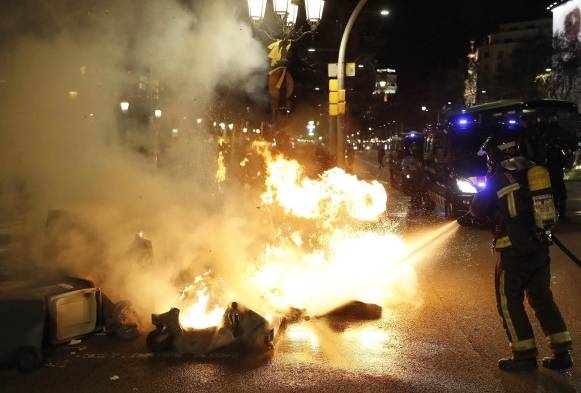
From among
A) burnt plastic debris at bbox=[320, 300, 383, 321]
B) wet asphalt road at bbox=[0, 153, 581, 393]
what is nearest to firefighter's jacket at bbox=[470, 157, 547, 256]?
wet asphalt road at bbox=[0, 153, 581, 393]

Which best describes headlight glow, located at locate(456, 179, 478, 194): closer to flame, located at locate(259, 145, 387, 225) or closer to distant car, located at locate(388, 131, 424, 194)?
distant car, located at locate(388, 131, 424, 194)

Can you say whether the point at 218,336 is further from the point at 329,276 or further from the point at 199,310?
the point at 329,276

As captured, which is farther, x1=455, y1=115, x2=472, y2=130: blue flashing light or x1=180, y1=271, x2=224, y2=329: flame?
x1=455, y1=115, x2=472, y2=130: blue flashing light

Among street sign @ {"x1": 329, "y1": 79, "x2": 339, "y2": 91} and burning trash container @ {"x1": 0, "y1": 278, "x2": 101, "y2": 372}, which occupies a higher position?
street sign @ {"x1": 329, "y1": 79, "x2": 339, "y2": 91}

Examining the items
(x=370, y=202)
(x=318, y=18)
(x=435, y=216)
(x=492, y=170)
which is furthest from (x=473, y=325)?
(x=435, y=216)

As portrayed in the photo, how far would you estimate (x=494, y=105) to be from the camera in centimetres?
1495

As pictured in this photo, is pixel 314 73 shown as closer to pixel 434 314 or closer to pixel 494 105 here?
pixel 494 105

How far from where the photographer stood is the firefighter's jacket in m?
4.61

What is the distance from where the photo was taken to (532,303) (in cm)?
471

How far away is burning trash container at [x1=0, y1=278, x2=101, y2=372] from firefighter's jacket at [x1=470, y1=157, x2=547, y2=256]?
365 cm

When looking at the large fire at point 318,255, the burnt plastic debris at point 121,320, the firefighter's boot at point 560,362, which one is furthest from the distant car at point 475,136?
the burnt plastic debris at point 121,320

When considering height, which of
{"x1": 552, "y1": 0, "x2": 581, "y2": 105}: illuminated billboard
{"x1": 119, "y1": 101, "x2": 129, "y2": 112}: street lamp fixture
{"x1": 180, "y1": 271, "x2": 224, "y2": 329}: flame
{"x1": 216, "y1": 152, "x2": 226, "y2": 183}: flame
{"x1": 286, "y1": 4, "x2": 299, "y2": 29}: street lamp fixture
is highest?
{"x1": 552, "y1": 0, "x2": 581, "y2": 105}: illuminated billboard

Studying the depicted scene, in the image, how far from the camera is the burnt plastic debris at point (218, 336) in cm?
496

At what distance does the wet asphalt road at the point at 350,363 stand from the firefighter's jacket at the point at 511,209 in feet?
3.36
